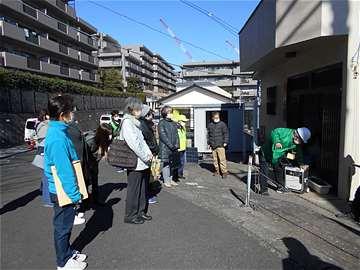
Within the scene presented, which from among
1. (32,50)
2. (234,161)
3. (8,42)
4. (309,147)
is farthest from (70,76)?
(309,147)

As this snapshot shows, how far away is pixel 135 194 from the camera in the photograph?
5367mm

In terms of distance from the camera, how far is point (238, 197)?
282 inches

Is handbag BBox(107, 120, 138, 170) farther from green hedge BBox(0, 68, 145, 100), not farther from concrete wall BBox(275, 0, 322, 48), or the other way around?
green hedge BBox(0, 68, 145, 100)

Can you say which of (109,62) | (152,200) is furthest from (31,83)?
(109,62)

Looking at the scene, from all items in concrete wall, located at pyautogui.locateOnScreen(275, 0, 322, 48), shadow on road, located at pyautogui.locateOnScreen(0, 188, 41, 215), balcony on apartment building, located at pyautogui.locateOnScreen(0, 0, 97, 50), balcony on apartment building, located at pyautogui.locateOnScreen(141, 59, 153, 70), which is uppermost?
balcony on apartment building, located at pyautogui.locateOnScreen(141, 59, 153, 70)

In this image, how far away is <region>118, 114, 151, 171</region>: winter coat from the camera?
5.07 meters

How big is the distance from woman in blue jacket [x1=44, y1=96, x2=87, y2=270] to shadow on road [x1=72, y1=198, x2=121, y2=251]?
28.9 inches

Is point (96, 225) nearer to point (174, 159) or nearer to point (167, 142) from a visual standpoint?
point (167, 142)

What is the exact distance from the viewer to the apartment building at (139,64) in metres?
79.7

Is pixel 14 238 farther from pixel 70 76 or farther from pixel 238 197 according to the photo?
pixel 70 76

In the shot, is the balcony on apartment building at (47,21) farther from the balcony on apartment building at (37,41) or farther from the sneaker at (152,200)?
the sneaker at (152,200)

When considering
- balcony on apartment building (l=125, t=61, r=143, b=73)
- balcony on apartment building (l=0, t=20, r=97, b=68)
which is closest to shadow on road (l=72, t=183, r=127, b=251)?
balcony on apartment building (l=0, t=20, r=97, b=68)

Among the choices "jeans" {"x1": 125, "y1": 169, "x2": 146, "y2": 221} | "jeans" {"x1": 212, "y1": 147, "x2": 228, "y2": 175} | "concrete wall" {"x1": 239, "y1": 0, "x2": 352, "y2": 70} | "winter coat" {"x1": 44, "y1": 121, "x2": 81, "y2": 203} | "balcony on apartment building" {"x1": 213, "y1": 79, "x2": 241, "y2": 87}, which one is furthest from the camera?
"balcony on apartment building" {"x1": 213, "y1": 79, "x2": 241, "y2": 87}

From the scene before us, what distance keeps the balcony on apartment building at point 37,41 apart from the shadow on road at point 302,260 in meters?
33.5
